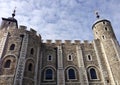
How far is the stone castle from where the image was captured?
17.7 metres

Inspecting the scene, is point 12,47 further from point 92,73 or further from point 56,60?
point 92,73

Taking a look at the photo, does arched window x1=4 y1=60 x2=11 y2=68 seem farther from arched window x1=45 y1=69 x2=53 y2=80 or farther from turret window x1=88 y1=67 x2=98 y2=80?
turret window x1=88 y1=67 x2=98 y2=80

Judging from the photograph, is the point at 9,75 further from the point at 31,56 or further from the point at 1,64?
the point at 31,56

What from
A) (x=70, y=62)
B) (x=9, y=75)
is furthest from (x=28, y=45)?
(x=70, y=62)

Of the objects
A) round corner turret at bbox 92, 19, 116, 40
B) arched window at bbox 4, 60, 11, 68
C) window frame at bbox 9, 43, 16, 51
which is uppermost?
round corner turret at bbox 92, 19, 116, 40

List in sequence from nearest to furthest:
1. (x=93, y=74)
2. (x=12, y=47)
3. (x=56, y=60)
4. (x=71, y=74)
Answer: (x=12, y=47), (x=71, y=74), (x=93, y=74), (x=56, y=60)

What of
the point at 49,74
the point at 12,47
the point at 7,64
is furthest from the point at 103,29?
the point at 7,64

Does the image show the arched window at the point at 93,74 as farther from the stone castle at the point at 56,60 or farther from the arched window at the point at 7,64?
the arched window at the point at 7,64

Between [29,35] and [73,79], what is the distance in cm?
840

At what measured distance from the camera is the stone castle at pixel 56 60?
696 inches

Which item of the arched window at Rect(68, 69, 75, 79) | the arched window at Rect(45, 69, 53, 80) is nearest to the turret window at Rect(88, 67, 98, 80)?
the arched window at Rect(68, 69, 75, 79)

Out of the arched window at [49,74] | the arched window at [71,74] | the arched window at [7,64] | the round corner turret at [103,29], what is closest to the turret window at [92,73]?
the arched window at [71,74]

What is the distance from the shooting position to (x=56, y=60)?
2117 cm

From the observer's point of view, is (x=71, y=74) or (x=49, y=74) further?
(x=71, y=74)
